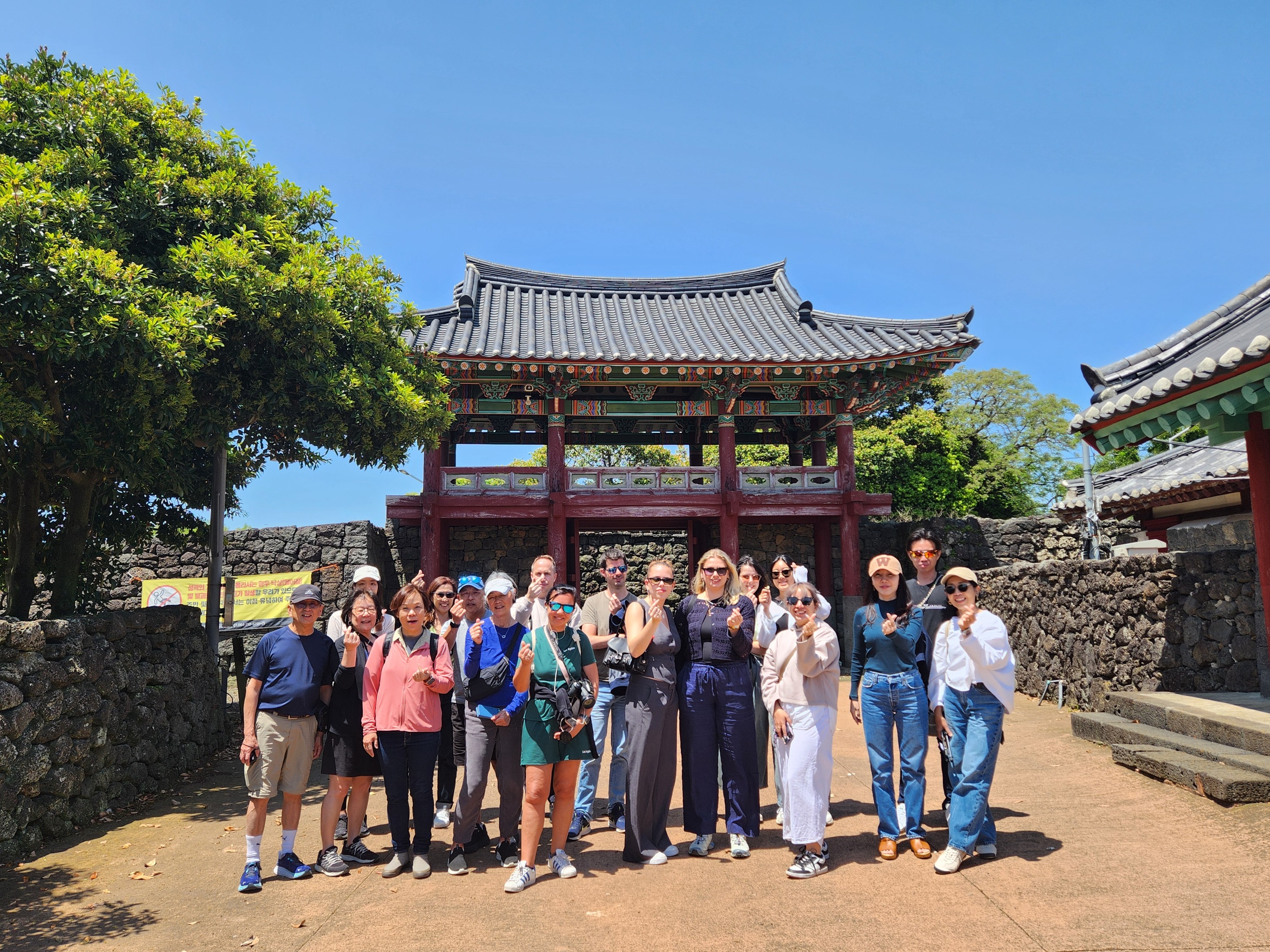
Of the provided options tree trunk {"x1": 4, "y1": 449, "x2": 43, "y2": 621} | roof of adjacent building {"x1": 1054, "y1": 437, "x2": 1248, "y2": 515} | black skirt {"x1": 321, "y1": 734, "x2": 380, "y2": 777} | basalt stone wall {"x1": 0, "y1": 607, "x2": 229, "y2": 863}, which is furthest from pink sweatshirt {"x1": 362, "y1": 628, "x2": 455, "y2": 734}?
roof of adjacent building {"x1": 1054, "y1": 437, "x2": 1248, "y2": 515}

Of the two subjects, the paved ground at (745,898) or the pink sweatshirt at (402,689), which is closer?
the paved ground at (745,898)

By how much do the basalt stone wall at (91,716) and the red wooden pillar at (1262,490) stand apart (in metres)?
9.12

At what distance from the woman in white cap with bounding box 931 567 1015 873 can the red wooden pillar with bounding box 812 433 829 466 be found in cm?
1140

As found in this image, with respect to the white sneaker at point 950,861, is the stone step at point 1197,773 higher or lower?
higher

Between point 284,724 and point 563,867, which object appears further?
point 284,724

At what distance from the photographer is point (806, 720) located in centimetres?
461

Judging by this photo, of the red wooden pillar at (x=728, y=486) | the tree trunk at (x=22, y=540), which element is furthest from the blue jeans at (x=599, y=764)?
the red wooden pillar at (x=728, y=486)

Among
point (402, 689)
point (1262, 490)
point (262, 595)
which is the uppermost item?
point (1262, 490)

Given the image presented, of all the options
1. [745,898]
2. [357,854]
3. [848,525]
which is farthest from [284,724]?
[848,525]

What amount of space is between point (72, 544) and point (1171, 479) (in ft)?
41.8

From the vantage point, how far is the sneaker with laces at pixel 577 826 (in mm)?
5352

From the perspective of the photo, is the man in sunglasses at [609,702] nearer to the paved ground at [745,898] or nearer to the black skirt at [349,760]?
the paved ground at [745,898]

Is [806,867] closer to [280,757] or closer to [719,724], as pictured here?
[719,724]

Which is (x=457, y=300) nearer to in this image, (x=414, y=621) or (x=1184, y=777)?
(x=414, y=621)
